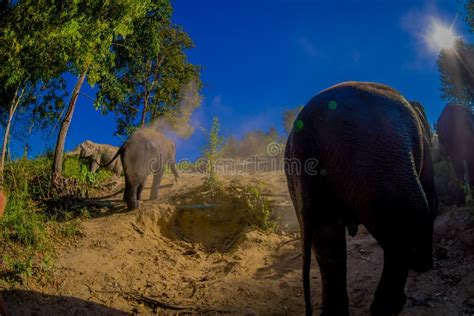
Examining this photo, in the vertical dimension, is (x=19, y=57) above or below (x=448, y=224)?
above

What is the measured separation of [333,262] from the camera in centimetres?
299

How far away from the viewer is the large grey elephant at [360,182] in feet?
7.82

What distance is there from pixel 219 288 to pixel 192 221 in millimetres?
2976

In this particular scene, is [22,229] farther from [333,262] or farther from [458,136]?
[458,136]

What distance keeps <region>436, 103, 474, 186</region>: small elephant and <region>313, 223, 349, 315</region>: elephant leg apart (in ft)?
14.3

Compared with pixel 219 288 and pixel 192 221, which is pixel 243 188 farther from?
pixel 219 288

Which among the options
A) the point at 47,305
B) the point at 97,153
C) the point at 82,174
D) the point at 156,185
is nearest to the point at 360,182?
the point at 47,305

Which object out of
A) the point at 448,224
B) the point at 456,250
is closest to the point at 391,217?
the point at 456,250

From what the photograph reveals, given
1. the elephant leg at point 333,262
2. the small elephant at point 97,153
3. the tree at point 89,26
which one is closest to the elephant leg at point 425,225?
the elephant leg at point 333,262

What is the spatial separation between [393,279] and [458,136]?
5.01 meters

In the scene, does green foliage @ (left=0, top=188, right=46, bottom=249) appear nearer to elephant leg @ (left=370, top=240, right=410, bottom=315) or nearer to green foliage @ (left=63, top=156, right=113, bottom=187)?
green foliage @ (left=63, top=156, right=113, bottom=187)

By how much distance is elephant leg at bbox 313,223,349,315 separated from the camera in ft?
9.81

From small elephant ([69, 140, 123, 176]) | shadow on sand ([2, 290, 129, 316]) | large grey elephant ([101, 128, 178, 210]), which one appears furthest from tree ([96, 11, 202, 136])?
shadow on sand ([2, 290, 129, 316])

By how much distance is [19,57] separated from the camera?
7285mm
